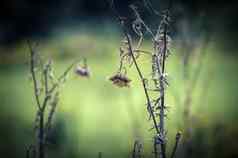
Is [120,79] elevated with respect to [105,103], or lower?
lower

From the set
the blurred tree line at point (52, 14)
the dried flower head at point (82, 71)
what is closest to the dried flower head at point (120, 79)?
the dried flower head at point (82, 71)

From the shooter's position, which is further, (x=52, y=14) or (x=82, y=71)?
(x=52, y=14)

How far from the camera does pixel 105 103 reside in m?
3.65

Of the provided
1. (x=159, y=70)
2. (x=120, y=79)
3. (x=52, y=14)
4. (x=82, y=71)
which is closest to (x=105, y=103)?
(x=52, y=14)

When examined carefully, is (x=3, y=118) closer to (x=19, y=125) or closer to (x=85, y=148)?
(x=19, y=125)

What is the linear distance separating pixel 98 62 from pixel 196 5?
791 mm

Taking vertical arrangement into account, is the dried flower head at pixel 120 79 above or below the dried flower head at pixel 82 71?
below

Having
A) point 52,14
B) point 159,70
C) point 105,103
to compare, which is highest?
point 52,14

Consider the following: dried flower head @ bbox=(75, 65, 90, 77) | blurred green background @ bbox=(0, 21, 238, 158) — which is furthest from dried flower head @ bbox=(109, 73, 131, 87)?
blurred green background @ bbox=(0, 21, 238, 158)

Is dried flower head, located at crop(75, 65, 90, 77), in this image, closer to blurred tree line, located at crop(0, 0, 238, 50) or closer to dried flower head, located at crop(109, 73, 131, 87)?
dried flower head, located at crop(109, 73, 131, 87)

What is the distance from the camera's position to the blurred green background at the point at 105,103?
3.17 m

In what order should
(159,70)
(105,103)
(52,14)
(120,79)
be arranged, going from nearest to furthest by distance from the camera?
(159,70) < (120,79) < (105,103) < (52,14)

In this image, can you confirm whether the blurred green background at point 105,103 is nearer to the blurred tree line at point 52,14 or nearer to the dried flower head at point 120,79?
the blurred tree line at point 52,14

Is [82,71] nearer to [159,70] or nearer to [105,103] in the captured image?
[159,70]
